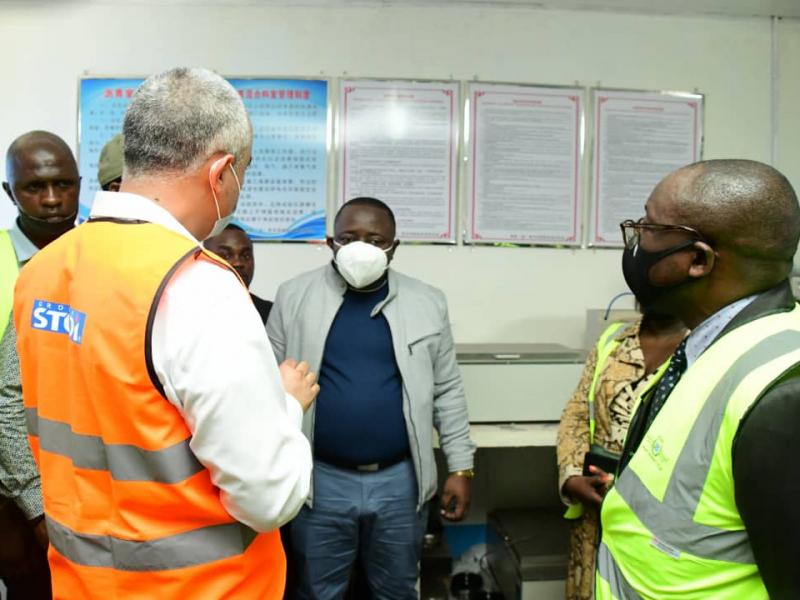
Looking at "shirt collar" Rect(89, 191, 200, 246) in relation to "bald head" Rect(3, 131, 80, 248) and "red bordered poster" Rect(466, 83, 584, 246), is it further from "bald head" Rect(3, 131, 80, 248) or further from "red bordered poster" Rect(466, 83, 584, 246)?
"red bordered poster" Rect(466, 83, 584, 246)

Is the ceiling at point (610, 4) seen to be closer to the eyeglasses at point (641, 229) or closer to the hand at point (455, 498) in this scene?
the eyeglasses at point (641, 229)

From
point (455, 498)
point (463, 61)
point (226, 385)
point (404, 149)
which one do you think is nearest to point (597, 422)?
point (455, 498)

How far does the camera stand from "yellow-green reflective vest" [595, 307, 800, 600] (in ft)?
2.44

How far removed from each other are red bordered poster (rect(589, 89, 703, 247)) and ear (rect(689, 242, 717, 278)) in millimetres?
1616

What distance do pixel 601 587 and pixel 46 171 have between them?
1.63 meters

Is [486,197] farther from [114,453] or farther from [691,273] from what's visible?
[114,453]

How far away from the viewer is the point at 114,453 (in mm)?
779

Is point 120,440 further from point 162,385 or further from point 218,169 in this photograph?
point 218,169

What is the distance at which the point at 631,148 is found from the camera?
7.97ft

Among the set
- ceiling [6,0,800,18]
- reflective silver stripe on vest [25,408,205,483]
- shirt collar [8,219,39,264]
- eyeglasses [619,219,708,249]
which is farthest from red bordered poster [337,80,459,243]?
reflective silver stripe on vest [25,408,205,483]

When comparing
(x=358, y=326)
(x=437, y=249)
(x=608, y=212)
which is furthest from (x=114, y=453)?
(x=608, y=212)

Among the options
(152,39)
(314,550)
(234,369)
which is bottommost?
(314,550)

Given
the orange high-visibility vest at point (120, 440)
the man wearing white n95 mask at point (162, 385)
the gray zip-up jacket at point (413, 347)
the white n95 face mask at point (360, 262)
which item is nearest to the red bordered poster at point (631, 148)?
the gray zip-up jacket at point (413, 347)

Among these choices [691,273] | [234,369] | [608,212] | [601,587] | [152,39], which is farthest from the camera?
[608,212]
